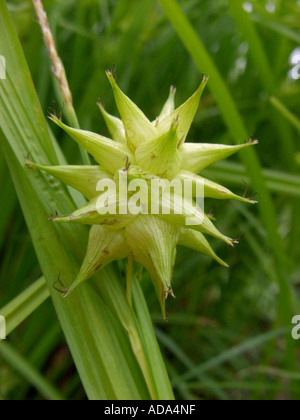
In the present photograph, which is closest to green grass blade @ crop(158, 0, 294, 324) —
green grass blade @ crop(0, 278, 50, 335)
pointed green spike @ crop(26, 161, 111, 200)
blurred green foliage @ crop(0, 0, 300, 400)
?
blurred green foliage @ crop(0, 0, 300, 400)

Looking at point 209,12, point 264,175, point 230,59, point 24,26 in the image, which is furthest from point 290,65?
point 24,26

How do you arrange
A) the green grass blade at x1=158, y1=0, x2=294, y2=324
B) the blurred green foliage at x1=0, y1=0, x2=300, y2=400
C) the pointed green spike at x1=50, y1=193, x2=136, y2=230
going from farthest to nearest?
the blurred green foliage at x1=0, y1=0, x2=300, y2=400
the green grass blade at x1=158, y1=0, x2=294, y2=324
the pointed green spike at x1=50, y1=193, x2=136, y2=230

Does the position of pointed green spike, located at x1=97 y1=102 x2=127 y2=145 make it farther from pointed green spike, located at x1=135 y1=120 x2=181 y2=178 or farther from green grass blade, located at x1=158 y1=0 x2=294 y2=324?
green grass blade, located at x1=158 y1=0 x2=294 y2=324

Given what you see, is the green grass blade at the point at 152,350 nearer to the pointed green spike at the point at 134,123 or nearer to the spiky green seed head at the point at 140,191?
the spiky green seed head at the point at 140,191

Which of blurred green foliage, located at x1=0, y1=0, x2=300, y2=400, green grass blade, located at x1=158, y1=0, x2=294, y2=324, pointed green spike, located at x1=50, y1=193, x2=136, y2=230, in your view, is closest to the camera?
pointed green spike, located at x1=50, y1=193, x2=136, y2=230

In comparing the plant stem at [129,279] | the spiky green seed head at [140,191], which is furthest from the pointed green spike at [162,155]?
the plant stem at [129,279]

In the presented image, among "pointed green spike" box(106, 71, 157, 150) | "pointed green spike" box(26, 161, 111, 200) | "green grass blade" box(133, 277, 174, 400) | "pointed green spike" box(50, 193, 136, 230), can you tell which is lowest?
"green grass blade" box(133, 277, 174, 400)

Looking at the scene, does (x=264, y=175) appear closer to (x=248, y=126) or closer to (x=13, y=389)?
(x=248, y=126)

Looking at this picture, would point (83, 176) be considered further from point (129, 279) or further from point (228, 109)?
point (228, 109)
